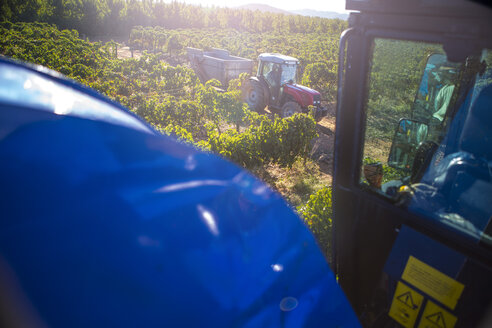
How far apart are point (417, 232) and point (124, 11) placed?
167ft

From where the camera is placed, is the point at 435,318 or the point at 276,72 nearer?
the point at 435,318

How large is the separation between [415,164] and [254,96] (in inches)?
386

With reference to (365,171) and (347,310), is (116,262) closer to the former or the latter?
(347,310)

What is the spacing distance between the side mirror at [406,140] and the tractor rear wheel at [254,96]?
9.35 meters

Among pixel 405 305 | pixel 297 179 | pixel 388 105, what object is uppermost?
pixel 388 105

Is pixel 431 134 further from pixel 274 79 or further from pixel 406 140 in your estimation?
pixel 274 79

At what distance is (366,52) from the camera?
5.08 ft

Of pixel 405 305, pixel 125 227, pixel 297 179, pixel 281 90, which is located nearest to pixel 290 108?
Result: pixel 281 90

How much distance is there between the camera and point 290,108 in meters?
10.4

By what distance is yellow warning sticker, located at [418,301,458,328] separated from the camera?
1500 millimetres

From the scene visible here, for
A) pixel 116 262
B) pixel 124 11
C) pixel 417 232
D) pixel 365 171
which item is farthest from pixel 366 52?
pixel 124 11

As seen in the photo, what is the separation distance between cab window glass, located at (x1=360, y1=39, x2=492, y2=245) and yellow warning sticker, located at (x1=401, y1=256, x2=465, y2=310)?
0.26 metres

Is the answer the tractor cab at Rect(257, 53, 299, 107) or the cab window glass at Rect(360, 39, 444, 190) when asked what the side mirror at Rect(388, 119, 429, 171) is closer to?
the cab window glass at Rect(360, 39, 444, 190)

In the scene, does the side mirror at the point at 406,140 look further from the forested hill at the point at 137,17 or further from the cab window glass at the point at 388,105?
the forested hill at the point at 137,17
